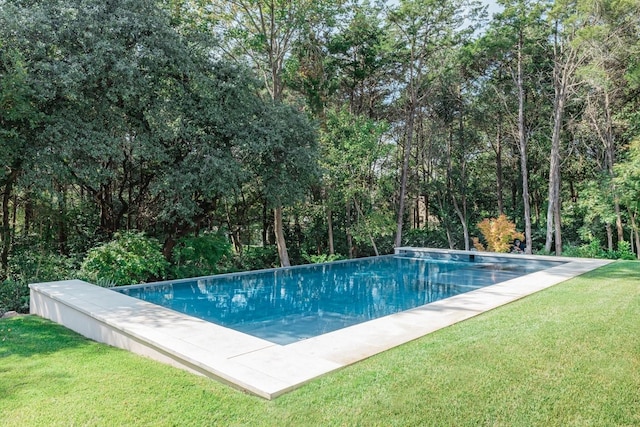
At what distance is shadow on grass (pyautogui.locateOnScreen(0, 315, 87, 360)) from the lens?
14.5 ft

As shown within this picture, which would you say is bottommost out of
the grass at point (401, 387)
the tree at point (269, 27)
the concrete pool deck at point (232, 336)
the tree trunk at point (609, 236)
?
the grass at point (401, 387)

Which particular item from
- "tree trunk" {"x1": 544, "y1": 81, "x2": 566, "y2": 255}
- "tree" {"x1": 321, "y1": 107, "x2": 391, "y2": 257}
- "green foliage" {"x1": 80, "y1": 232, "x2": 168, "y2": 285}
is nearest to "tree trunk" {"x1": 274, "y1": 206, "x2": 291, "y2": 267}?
"tree" {"x1": 321, "y1": 107, "x2": 391, "y2": 257}

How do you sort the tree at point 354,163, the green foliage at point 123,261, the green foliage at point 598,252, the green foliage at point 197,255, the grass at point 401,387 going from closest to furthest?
the grass at point 401,387
the green foliage at point 123,261
the green foliage at point 197,255
the green foliage at point 598,252
the tree at point 354,163

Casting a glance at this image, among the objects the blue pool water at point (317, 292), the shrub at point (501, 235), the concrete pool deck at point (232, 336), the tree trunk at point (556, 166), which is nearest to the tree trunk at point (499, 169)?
the shrub at point (501, 235)

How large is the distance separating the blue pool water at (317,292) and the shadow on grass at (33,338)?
2009mm

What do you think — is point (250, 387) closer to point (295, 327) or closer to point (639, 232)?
point (295, 327)

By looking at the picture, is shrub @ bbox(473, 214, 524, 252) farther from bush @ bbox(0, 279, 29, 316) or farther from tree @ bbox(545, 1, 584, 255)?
bush @ bbox(0, 279, 29, 316)

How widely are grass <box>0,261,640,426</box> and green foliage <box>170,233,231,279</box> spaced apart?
564cm

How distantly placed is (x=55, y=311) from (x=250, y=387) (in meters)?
4.59

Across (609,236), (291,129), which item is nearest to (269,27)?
(291,129)

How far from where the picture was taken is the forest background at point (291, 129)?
26.8 feet

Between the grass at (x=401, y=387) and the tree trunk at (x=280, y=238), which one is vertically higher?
the tree trunk at (x=280, y=238)

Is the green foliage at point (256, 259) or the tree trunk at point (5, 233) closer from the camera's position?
the tree trunk at point (5, 233)

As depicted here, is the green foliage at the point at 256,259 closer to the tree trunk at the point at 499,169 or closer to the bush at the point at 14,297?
the bush at the point at 14,297
